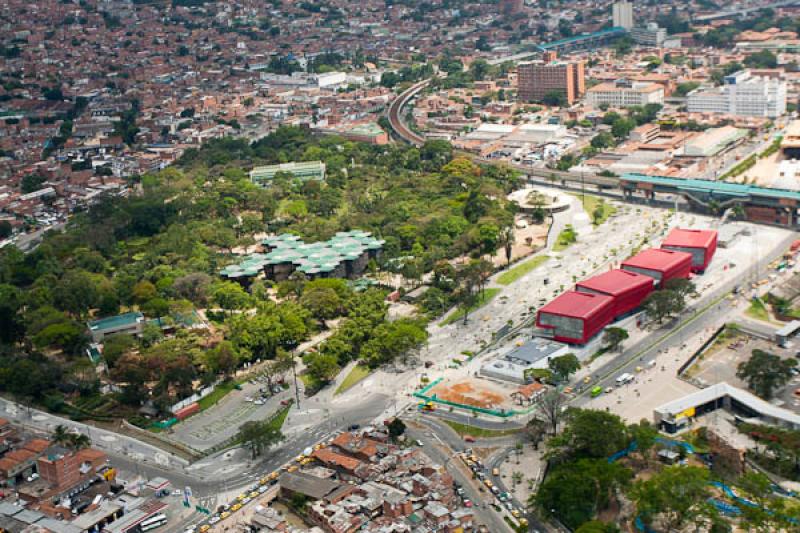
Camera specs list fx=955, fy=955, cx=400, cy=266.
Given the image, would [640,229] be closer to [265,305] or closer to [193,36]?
[265,305]

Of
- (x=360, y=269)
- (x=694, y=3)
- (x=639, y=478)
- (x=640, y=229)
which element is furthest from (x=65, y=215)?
(x=694, y=3)

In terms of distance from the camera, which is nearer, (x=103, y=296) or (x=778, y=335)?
(x=778, y=335)

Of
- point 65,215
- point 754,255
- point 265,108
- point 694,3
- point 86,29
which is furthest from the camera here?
point 694,3

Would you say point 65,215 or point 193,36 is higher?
point 193,36

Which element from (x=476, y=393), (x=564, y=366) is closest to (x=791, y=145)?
(x=564, y=366)

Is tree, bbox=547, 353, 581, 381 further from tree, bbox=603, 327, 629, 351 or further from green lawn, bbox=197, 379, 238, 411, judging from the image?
green lawn, bbox=197, 379, 238, 411

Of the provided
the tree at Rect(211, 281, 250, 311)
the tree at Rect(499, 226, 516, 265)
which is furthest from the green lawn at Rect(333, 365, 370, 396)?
the tree at Rect(499, 226, 516, 265)

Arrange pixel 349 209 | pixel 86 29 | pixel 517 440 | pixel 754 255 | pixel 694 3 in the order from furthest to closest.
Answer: pixel 694 3
pixel 86 29
pixel 349 209
pixel 754 255
pixel 517 440
